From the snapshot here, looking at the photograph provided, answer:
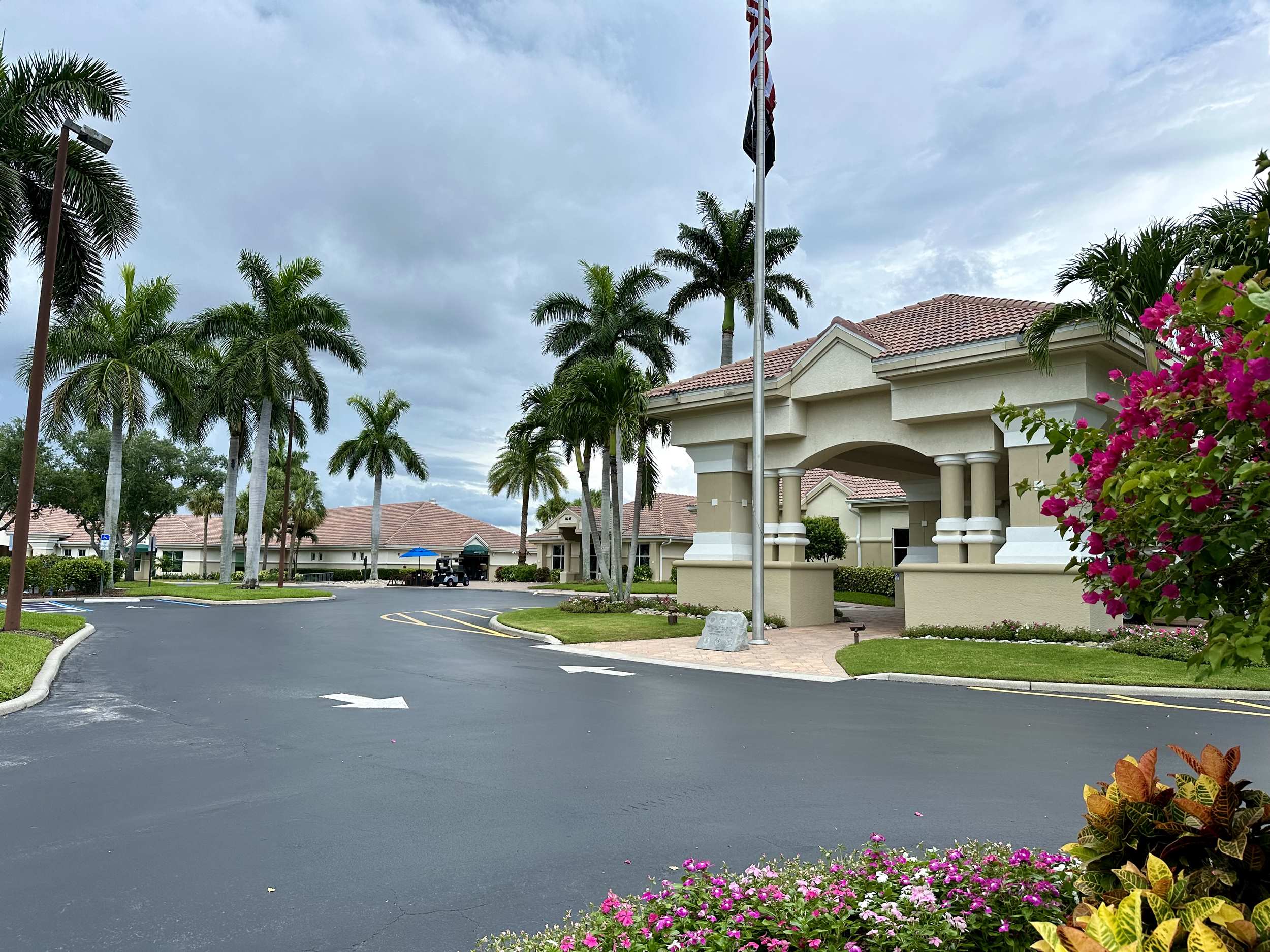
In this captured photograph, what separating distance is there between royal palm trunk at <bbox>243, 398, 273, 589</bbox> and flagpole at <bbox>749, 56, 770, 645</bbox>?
85.8 feet

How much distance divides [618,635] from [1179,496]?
56.9 ft

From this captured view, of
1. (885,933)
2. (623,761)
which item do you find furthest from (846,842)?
(623,761)

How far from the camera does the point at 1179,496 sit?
2420 millimetres

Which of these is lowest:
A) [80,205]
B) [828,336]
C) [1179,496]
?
[1179,496]

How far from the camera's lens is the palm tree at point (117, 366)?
34156mm

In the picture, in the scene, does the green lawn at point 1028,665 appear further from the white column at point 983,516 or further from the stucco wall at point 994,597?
the white column at point 983,516

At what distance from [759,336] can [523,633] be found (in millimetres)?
9293

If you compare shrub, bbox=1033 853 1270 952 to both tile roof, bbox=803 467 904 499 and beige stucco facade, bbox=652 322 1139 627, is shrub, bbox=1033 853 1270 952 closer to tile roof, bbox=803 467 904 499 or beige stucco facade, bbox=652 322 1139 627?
beige stucco facade, bbox=652 322 1139 627

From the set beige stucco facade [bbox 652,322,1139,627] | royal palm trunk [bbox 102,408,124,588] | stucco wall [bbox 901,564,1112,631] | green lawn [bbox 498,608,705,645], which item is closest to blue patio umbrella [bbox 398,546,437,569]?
royal palm trunk [bbox 102,408,124,588]

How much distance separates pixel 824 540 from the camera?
41.0 metres

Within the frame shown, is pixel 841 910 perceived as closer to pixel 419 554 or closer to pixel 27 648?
pixel 27 648

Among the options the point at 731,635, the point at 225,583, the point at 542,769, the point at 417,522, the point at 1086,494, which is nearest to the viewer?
the point at 1086,494

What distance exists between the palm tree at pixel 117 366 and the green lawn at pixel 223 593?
76.4 inches

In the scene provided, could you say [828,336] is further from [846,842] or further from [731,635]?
[846,842]
